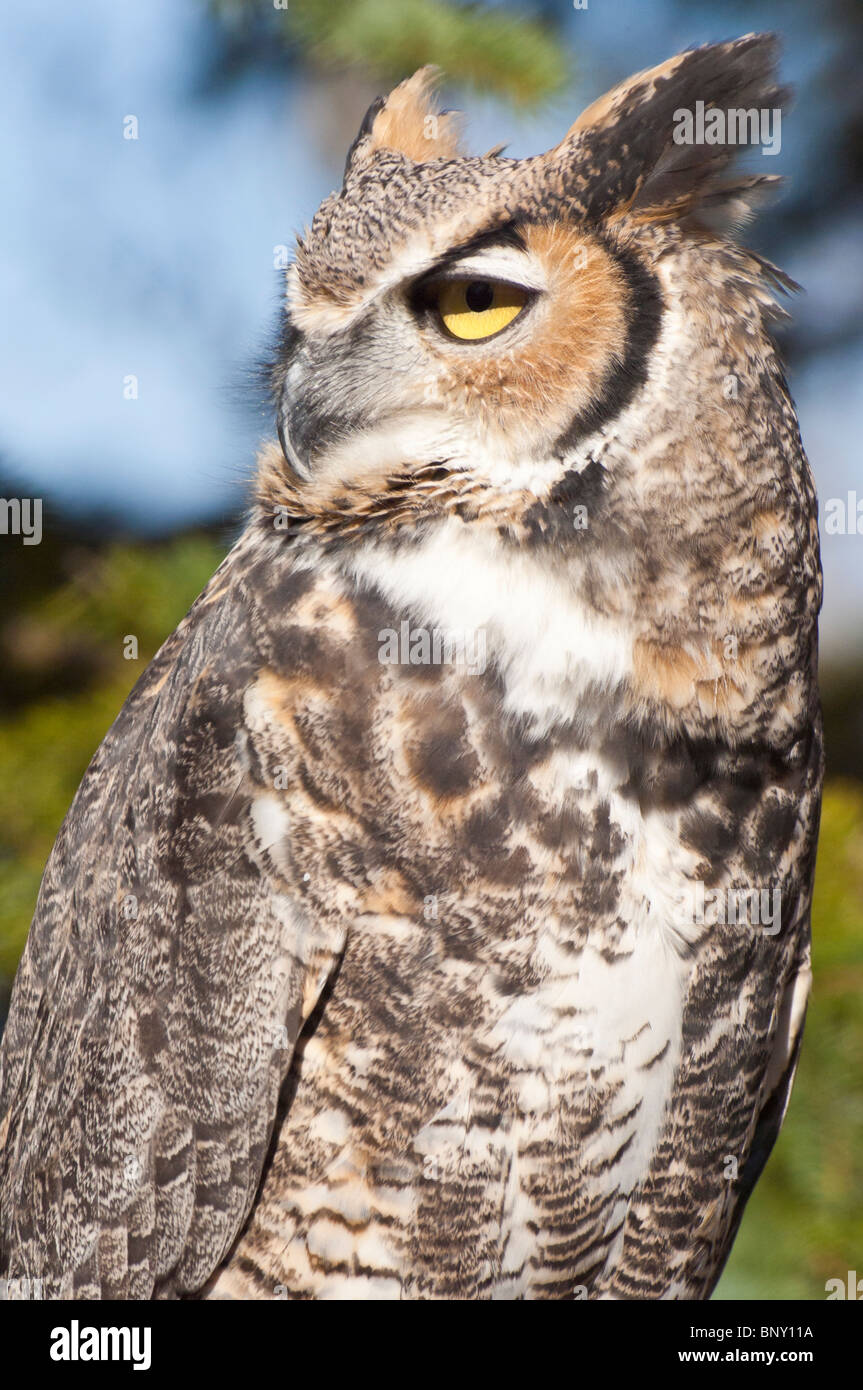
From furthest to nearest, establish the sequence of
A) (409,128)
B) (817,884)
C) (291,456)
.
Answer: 1. (817,884)
2. (409,128)
3. (291,456)

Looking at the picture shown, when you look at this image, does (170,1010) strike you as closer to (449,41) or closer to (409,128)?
(409,128)

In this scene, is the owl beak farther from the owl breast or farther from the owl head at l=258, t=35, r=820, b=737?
the owl breast

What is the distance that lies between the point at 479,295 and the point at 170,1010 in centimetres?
71

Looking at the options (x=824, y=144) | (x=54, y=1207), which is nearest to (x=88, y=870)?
(x=54, y=1207)

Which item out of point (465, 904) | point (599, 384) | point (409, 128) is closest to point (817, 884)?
point (465, 904)

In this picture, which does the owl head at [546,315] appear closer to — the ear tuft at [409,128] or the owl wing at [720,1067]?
the ear tuft at [409,128]

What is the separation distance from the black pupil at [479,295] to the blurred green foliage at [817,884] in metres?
0.84

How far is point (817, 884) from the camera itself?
169 cm

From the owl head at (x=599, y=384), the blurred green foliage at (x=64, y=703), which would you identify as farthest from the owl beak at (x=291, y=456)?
the blurred green foliage at (x=64, y=703)

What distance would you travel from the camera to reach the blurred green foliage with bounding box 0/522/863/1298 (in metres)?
1.59

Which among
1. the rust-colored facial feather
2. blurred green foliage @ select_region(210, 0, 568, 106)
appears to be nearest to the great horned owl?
the rust-colored facial feather

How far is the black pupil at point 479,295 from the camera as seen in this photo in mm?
897
